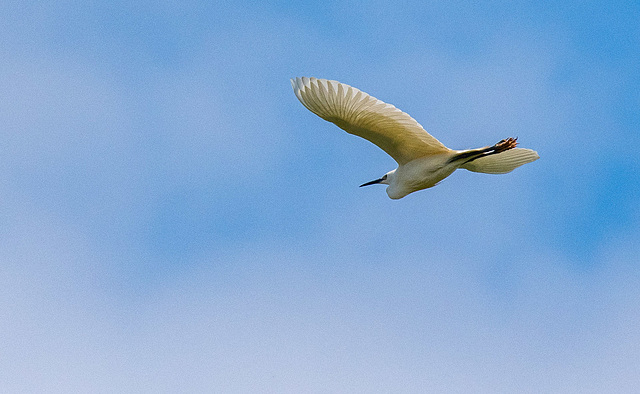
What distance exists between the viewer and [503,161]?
1474 centimetres

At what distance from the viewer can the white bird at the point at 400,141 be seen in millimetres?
11938

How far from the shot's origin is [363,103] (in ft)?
39.5

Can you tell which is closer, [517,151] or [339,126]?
[339,126]

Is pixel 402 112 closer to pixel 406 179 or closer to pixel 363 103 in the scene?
pixel 363 103

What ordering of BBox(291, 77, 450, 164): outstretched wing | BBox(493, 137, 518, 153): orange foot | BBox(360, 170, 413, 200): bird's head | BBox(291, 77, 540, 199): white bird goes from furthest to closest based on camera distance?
BBox(360, 170, 413, 200): bird's head, BBox(493, 137, 518, 153): orange foot, BBox(291, 77, 540, 199): white bird, BBox(291, 77, 450, 164): outstretched wing

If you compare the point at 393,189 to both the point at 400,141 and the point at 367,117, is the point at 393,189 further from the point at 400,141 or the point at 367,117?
the point at 367,117

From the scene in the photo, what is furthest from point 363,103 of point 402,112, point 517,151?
point 517,151

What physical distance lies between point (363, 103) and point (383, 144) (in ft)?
5.62

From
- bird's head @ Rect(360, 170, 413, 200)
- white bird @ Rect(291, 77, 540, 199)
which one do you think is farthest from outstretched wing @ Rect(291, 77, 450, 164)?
bird's head @ Rect(360, 170, 413, 200)

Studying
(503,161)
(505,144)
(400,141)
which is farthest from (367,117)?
(503,161)

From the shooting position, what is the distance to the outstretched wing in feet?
38.8

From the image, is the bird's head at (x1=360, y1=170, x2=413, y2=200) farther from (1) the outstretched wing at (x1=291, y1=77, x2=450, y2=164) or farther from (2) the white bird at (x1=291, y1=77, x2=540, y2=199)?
(1) the outstretched wing at (x1=291, y1=77, x2=450, y2=164)

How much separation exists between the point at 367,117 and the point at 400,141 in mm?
1109

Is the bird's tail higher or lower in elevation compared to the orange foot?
higher
